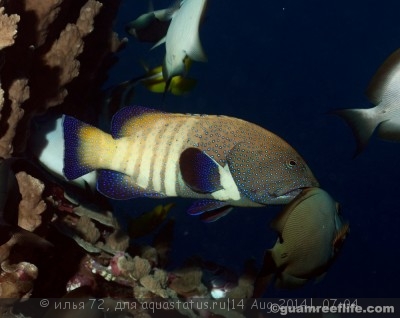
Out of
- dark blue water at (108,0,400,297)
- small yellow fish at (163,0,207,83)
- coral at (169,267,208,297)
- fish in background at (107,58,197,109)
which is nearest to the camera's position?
small yellow fish at (163,0,207,83)

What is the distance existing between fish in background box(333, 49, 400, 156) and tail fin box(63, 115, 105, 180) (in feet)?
6.39

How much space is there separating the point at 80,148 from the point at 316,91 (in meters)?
71.0

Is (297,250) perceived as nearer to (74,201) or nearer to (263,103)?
(74,201)

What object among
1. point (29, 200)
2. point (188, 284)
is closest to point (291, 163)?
point (29, 200)

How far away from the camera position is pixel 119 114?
6.73ft

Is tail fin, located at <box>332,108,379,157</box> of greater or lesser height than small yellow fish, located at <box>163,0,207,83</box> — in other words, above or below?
below

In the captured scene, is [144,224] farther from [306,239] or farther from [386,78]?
[386,78]

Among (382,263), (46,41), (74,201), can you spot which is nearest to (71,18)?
(46,41)

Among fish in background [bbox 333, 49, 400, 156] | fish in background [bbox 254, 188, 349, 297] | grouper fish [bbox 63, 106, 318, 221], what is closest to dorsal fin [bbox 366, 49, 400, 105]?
fish in background [bbox 333, 49, 400, 156]

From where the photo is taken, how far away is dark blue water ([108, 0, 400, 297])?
45.7 metres

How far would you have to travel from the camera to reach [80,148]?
2088mm

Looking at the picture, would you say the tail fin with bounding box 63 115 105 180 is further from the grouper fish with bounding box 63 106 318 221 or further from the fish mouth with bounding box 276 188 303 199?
the fish mouth with bounding box 276 188 303 199

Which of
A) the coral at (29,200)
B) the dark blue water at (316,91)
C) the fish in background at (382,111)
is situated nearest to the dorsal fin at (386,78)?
the fish in background at (382,111)

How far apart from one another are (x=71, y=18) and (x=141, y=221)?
1.88 meters
